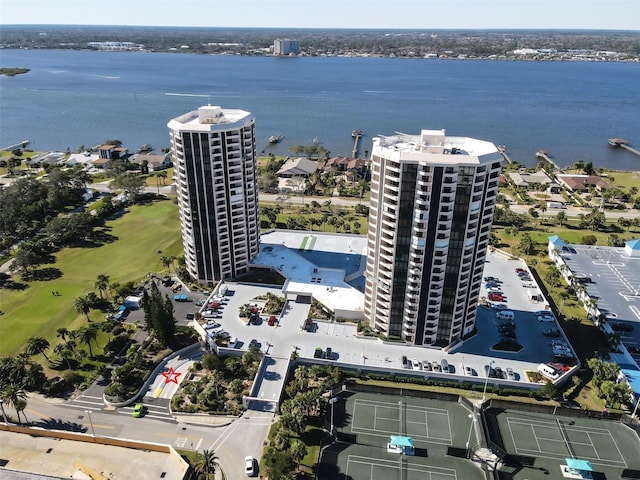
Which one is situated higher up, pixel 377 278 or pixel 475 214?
pixel 475 214

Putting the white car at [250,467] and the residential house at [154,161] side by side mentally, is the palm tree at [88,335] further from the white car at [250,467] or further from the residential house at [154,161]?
the residential house at [154,161]

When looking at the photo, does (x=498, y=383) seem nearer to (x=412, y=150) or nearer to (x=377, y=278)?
(x=377, y=278)

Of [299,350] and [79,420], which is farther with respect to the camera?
[299,350]

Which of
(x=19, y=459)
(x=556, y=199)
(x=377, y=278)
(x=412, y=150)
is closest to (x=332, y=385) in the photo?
(x=377, y=278)

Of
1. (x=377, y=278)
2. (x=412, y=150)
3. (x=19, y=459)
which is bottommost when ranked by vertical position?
(x=19, y=459)

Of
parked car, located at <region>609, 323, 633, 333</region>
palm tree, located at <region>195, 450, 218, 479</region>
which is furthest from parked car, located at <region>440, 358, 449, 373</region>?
palm tree, located at <region>195, 450, 218, 479</region>

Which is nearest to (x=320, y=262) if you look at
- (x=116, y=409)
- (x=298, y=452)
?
(x=116, y=409)
